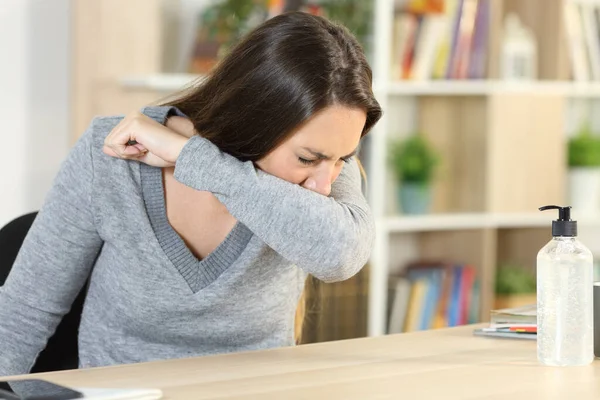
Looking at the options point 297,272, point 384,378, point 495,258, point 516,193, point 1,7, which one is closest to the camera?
point 384,378

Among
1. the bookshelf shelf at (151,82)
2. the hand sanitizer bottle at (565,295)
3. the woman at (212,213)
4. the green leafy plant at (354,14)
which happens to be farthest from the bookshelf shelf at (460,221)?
the hand sanitizer bottle at (565,295)

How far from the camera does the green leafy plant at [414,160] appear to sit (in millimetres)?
3355

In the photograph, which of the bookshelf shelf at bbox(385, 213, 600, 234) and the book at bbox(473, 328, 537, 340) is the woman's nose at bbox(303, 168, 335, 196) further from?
the bookshelf shelf at bbox(385, 213, 600, 234)

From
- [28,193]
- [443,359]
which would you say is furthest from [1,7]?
[443,359]

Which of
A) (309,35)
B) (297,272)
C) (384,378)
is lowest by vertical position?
(384,378)

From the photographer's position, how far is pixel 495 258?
12.4 feet

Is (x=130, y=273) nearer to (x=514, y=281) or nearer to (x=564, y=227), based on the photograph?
(x=564, y=227)

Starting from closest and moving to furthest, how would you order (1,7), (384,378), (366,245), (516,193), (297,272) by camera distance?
(384,378) → (366,245) → (297,272) → (1,7) → (516,193)

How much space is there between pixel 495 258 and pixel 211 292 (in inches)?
96.5

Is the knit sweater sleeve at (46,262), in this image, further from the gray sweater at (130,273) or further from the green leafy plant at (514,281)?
the green leafy plant at (514,281)

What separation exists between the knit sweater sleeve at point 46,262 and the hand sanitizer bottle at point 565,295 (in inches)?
28.2

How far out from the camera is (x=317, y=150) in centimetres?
144

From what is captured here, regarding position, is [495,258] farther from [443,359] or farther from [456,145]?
[443,359]

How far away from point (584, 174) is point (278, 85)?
2442 millimetres
